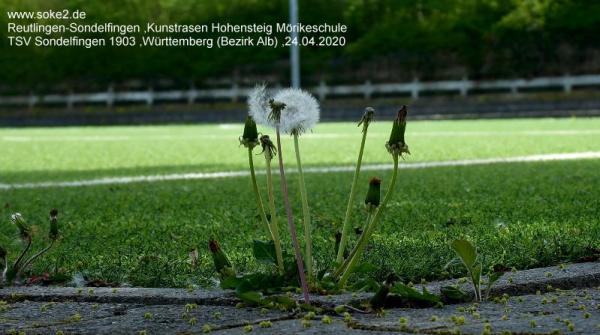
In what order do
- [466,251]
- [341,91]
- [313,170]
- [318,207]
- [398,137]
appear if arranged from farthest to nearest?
[341,91] < [313,170] < [318,207] < [466,251] < [398,137]

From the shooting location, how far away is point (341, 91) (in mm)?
39438

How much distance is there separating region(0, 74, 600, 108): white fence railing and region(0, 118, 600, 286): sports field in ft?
79.1

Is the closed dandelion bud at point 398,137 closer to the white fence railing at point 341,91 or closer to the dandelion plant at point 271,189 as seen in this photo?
the dandelion plant at point 271,189

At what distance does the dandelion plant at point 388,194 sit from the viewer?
2580 mm

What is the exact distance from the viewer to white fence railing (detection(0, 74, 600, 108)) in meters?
36.0

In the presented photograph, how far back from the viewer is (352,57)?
41656mm

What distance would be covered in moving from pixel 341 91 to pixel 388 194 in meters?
36.8

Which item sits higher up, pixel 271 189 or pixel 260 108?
pixel 260 108

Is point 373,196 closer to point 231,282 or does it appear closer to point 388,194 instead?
point 388,194

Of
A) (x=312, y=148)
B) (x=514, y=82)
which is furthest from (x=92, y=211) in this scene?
(x=514, y=82)

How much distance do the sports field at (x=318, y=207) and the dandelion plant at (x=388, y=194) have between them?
324 mm

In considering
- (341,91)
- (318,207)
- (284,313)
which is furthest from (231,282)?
(341,91)

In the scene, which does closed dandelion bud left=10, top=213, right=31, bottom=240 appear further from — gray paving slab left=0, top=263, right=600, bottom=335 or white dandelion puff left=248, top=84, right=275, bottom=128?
white dandelion puff left=248, top=84, right=275, bottom=128

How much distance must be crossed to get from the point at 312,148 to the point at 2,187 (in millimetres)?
5313
